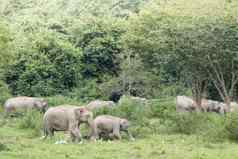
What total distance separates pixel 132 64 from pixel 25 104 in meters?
6.28

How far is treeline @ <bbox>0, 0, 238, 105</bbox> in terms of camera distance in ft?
75.0

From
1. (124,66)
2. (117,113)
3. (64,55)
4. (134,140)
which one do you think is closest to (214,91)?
(124,66)

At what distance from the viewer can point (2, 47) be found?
64.2 feet

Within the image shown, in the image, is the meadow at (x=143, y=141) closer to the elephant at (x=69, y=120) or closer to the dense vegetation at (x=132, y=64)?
the dense vegetation at (x=132, y=64)

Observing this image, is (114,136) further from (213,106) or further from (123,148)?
(213,106)

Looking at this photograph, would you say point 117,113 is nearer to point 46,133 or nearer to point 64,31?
point 46,133

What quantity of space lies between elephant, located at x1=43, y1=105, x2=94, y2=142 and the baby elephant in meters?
0.69

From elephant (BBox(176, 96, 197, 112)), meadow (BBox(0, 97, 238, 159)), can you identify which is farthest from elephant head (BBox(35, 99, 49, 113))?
elephant (BBox(176, 96, 197, 112))

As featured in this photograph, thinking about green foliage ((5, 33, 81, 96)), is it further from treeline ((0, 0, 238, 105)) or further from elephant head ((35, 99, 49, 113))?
elephant head ((35, 99, 49, 113))

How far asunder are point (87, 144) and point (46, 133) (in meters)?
1.85

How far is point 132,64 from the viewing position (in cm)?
3033

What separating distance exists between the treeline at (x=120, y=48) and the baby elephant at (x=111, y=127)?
3853 millimetres

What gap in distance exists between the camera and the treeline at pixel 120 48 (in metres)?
22.9

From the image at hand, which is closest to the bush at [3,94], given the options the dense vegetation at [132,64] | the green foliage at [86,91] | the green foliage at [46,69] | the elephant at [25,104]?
the dense vegetation at [132,64]
